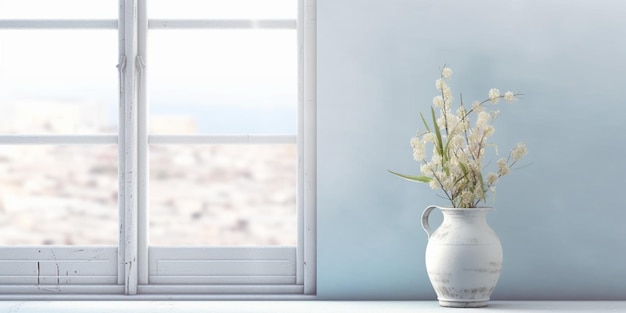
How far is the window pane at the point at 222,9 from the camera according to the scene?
3.79 m

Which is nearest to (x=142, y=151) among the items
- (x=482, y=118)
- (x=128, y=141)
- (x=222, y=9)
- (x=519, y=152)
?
(x=128, y=141)

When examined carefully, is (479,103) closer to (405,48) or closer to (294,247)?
(405,48)

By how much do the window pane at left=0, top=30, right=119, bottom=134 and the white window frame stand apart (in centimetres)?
9

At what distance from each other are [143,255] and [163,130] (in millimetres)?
491

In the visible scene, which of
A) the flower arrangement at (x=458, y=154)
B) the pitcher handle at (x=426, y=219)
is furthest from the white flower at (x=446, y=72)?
the pitcher handle at (x=426, y=219)

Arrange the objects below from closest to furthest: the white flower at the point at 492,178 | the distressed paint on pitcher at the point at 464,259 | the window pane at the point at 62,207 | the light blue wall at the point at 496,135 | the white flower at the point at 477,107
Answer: the distressed paint on pitcher at the point at 464,259 < the white flower at the point at 492,178 < the white flower at the point at 477,107 < the light blue wall at the point at 496,135 < the window pane at the point at 62,207

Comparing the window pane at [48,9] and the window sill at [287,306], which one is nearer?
A: the window sill at [287,306]

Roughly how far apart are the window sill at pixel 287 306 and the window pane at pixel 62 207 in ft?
0.94

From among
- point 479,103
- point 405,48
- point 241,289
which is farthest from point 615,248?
point 241,289

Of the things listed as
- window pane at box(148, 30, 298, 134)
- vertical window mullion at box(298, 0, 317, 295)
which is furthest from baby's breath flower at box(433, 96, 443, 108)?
window pane at box(148, 30, 298, 134)

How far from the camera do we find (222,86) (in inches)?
149

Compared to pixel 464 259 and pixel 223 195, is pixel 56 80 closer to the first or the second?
pixel 223 195

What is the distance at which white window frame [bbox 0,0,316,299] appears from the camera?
3.68 metres

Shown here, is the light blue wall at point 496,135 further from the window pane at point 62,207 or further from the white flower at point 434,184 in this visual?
the window pane at point 62,207
